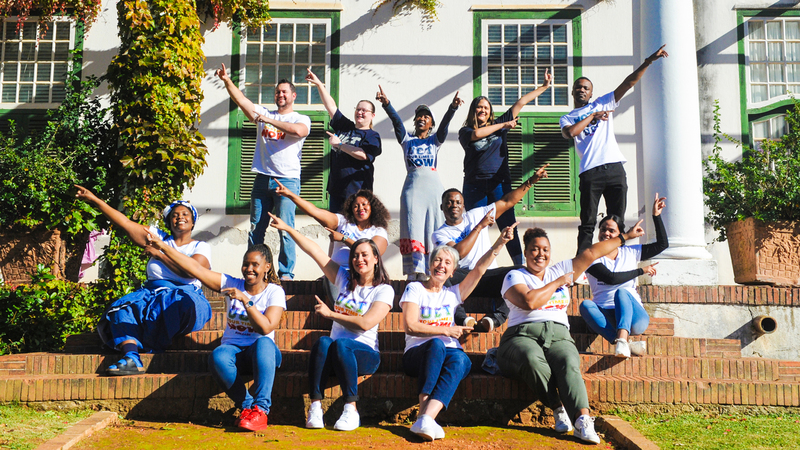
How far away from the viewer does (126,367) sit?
4.59m

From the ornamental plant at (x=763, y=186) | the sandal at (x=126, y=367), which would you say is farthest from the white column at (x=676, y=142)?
the sandal at (x=126, y=367)

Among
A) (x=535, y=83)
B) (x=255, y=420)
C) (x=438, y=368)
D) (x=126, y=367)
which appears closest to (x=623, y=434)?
(x=438, y=368)

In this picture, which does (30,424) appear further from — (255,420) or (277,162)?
(277,162)

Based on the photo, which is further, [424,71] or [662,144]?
[424,71]

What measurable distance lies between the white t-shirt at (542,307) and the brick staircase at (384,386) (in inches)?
15.8

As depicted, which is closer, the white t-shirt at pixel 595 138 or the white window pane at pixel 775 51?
the white t-shirt at pixel 595 138

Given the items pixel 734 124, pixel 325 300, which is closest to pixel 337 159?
pixel 325 300

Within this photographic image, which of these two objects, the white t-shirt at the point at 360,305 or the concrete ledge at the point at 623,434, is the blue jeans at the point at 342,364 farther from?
the concrete ledge at the point at 623,434

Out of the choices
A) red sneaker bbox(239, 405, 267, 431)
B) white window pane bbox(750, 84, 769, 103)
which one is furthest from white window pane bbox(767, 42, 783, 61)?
red sneaker bbox(239, 405, 267, 431)

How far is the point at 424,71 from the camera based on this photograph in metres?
8.52

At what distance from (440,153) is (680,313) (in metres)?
3.42

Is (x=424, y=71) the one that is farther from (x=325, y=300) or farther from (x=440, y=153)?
(x=325, y=300)

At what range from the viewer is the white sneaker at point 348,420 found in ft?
13.3

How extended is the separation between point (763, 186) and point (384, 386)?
13.9 feet
